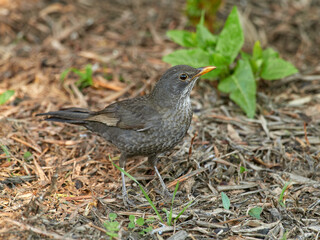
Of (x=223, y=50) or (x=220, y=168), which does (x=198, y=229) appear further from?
(x=223, y=50)

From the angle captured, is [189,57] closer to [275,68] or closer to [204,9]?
[275,68]

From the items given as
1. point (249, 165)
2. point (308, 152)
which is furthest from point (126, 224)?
point (308, 152)

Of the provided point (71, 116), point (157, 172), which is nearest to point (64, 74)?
point (71, 116)

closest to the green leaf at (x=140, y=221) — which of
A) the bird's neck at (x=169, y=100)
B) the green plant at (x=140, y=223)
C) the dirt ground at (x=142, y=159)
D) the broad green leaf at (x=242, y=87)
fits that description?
the green plant at (x=140, y=223)

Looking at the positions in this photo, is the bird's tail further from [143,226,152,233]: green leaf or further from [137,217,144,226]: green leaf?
[143,226,152,233]: green leaf

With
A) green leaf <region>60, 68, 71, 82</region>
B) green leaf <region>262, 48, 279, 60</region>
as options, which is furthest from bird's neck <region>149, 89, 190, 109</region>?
green leaf <region>60, 68, 71, 82</region>

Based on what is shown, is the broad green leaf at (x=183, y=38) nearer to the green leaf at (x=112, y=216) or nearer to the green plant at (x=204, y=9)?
the green plant at (x=204, y=9)
